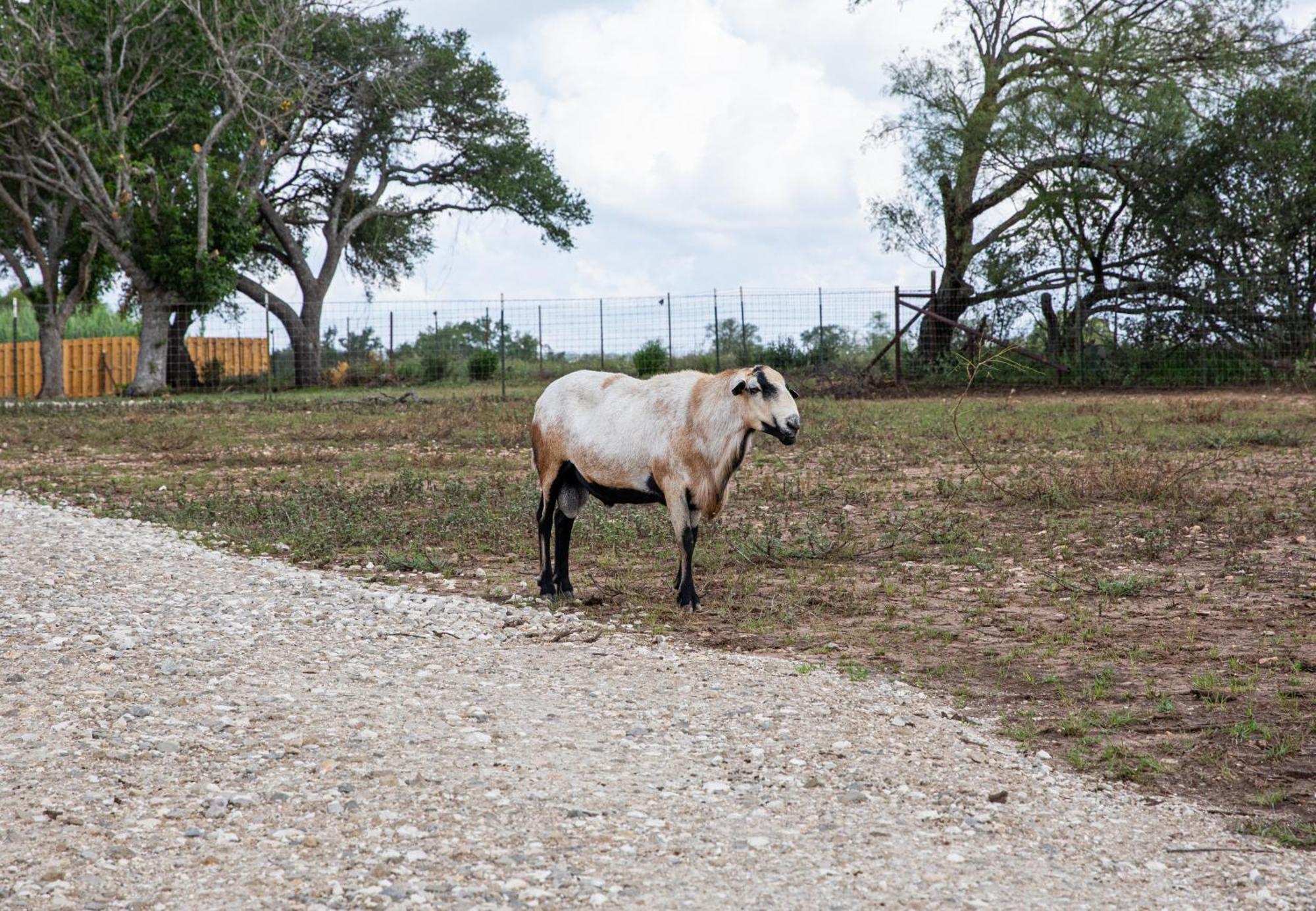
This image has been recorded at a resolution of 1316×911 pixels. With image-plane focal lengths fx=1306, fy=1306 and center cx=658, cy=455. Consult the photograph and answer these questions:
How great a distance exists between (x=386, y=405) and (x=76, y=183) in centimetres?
1213

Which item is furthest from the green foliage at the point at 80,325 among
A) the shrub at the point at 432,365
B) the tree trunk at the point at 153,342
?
the shrub at the point at 432,365

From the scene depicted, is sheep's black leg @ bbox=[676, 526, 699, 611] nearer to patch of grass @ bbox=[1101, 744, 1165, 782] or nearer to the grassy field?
the grassy field

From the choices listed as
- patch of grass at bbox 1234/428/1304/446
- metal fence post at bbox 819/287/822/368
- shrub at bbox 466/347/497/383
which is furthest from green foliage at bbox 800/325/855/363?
patch of grass at bbox 1234/428/1304/446

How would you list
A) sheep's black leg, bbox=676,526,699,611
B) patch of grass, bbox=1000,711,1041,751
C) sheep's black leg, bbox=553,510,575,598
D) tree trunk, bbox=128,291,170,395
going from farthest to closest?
tree trunk, bbox=128,291,170,395 → sheep's black leg, bbox=553,510,575,598 → sheep's black leg, bbox=676,526,699,611 → patch of grass, bbox=1000,711,1041,751

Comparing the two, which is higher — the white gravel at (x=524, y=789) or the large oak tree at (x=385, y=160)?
the large oak tree at (x=385, y=160)

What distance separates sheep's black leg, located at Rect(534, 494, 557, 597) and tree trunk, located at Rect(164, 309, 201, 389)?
28.9 metres

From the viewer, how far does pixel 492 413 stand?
2142 centimetres

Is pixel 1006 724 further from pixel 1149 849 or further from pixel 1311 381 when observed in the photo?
pixel 1311 381

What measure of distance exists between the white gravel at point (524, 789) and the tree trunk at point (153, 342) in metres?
27.5

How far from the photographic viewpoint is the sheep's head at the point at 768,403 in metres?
7.25

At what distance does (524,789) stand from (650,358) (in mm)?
26144

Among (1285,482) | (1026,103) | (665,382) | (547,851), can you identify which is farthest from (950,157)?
(547,851)

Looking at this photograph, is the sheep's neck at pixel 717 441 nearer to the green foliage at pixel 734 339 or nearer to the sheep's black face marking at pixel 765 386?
the sheep's black face marking at pixel 765 386

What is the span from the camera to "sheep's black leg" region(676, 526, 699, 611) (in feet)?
24.9
